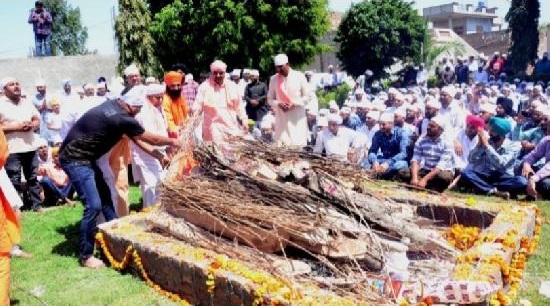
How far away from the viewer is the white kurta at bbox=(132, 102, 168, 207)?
6.60m

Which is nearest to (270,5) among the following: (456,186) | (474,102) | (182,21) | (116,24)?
(182,21)

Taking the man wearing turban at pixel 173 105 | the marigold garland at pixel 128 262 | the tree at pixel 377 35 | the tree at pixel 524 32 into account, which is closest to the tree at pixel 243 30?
the tree at pixel 377 35

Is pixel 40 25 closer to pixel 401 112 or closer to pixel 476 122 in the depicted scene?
pixel 401 112

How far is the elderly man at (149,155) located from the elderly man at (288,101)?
207cm

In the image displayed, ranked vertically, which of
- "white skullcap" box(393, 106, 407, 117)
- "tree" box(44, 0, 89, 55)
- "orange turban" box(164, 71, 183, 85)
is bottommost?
"white skullcap" box(393, 106, 407, 117)

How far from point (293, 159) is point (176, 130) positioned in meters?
2.06

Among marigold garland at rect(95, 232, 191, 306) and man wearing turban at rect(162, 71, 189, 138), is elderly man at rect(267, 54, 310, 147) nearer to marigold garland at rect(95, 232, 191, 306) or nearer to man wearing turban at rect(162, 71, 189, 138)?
man wearing turban at rect(162, 71, 189, 138)

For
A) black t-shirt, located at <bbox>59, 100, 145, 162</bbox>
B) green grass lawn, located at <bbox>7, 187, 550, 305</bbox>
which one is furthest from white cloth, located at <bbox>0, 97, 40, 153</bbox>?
black t-shirt, located at <bbox>59, 100, 145, 162</bbox>

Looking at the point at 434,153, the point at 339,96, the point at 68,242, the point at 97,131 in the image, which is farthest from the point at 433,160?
the point at 339,96

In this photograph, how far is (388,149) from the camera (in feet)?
29.4

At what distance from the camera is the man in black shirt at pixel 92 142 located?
17.8ft

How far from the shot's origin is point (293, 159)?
5641 mm

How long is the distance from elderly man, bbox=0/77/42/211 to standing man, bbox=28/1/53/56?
1077 cm

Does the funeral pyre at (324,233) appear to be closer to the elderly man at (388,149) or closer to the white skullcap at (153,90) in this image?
the white skullcap at (153,90)
